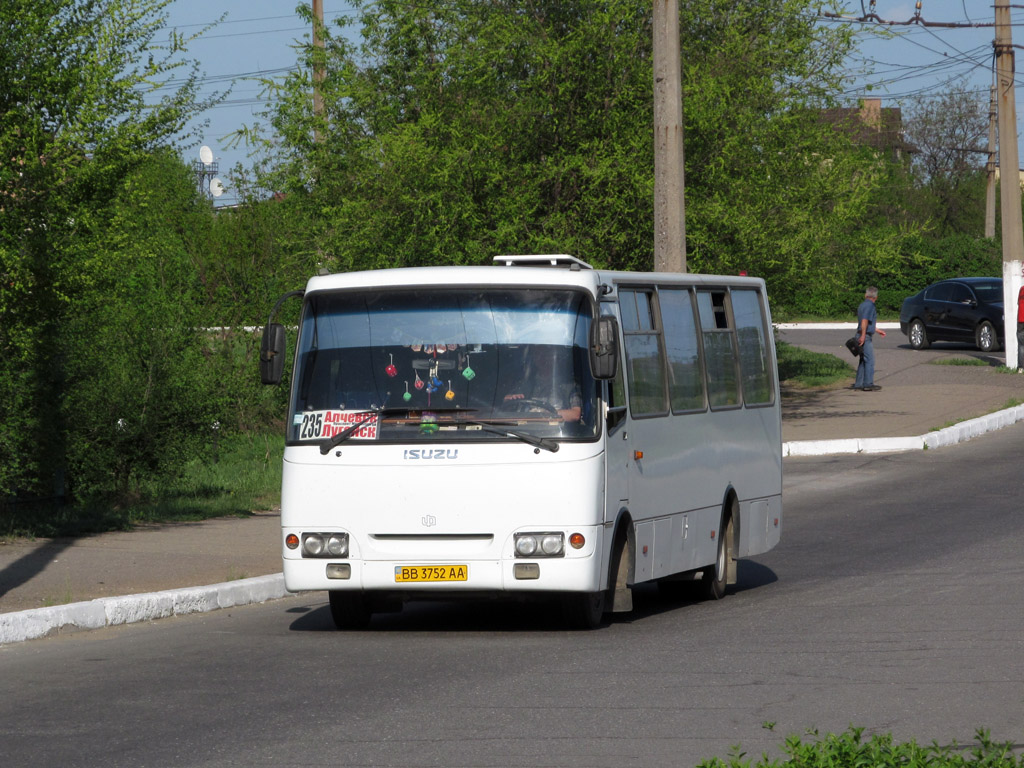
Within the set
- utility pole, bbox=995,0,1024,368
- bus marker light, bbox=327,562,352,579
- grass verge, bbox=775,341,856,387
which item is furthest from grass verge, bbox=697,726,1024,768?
utility pole, bbox=995,0,1024,368

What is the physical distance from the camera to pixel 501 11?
24328 millimetres

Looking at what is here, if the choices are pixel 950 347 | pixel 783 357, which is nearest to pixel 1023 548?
pixel 783 357

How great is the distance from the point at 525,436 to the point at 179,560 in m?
4.67

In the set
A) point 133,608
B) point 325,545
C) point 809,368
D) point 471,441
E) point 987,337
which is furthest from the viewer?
point 987,337

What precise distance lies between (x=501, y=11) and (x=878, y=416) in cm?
926

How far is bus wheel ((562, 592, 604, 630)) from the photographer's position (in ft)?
33.1

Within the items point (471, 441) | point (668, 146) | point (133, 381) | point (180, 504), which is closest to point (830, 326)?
point (668, 146)

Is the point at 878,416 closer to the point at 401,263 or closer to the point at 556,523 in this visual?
the point at 401,263

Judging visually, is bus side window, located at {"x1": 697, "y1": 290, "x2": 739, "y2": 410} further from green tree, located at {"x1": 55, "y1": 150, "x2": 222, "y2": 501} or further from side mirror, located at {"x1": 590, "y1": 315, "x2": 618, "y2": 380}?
green tree, located at {"x1": 55, "y1": 150, "x2": 222, "y2": 501}

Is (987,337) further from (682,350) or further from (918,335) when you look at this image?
(682,350)

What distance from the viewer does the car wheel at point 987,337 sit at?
37812 millimetres

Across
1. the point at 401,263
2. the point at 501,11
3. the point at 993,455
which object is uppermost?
the point at 501,11

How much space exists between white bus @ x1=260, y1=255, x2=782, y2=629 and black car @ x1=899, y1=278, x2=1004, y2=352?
28826 mm

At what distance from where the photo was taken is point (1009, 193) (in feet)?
106
